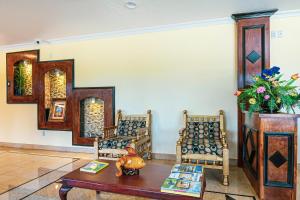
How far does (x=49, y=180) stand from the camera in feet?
9.27

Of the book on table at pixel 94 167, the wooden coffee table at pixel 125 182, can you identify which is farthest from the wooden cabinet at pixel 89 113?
the wooden coffee table at pixel 125 182

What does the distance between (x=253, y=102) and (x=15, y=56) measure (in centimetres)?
536

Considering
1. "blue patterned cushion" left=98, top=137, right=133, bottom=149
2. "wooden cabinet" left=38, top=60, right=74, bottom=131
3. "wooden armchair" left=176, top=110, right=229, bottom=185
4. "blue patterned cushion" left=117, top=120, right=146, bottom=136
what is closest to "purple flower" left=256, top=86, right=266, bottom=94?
"wooden armchair" left=176, top=110, right=229, bottom=185

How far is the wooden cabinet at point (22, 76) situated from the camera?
15.6 ft

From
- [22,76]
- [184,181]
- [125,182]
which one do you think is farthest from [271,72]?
[22,76]

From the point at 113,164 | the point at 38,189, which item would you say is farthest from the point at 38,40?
the point at 113,164

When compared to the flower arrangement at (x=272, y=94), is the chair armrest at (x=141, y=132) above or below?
below

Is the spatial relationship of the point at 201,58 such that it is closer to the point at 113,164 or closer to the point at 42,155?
the point at 113,164

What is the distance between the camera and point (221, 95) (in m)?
3.55

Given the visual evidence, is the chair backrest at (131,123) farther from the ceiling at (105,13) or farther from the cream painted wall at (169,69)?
the ceiling at (105,13)

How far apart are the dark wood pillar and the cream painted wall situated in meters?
0.17

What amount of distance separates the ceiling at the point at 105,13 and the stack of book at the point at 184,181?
229cm

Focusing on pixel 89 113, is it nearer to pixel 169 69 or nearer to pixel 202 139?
pixel 169 69

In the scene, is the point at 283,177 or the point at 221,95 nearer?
the point at 283,177
